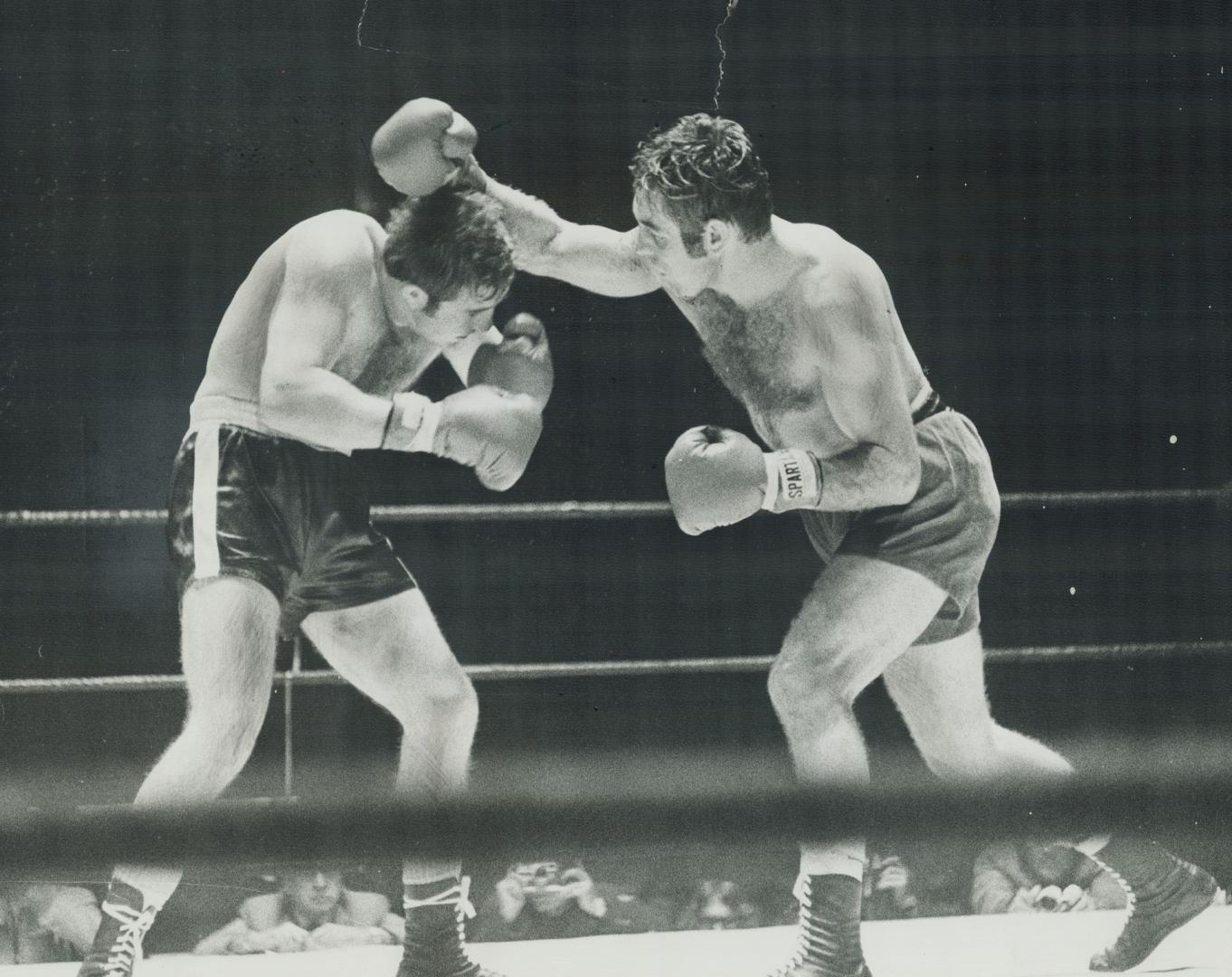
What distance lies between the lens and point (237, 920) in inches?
86.2

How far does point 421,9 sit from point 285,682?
1131 millimetres

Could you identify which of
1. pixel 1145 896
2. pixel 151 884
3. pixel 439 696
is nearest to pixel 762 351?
pixel 439 696

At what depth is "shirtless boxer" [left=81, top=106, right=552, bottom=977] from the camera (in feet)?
7.00

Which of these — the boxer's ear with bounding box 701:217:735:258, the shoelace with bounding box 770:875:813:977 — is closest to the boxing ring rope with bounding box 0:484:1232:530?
the boxer's ear with bounding box 701:217:735:258

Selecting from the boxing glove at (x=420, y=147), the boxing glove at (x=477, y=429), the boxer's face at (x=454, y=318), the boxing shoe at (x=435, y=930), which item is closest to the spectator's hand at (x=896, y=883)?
the boxing shoe at (x=435, y=930)

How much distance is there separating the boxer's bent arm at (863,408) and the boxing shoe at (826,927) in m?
0.65

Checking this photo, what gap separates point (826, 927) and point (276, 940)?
0.93 meters

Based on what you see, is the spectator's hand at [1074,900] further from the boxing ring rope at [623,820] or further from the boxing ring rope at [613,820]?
the boxing ring rope at [613,820]

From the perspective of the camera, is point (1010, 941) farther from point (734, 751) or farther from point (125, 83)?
point (125, 83)

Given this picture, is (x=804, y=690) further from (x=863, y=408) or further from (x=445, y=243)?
(x=445, y=243)

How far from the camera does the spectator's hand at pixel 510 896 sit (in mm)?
2238

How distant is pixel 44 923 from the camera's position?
2.17m

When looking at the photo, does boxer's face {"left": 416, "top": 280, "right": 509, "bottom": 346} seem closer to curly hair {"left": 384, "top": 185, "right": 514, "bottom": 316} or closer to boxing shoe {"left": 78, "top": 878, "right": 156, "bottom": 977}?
curly hair {"left": 384, "top": 185, "right": 514, "bottom": 316}

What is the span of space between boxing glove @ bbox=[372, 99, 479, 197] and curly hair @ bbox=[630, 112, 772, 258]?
1.00ft
